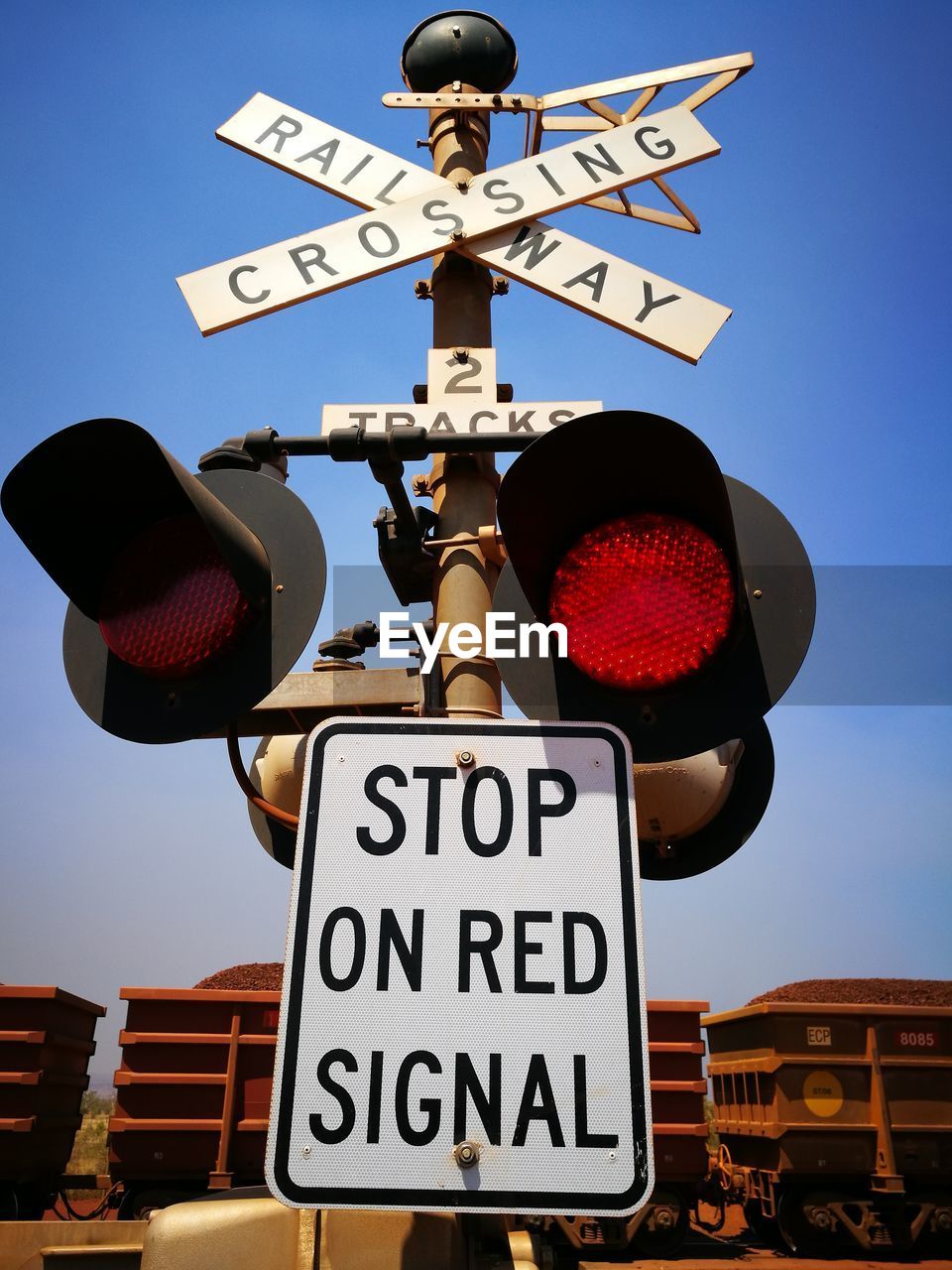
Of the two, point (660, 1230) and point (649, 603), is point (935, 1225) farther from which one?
point (649, 603)

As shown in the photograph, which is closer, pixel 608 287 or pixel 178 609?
pixel 178 609

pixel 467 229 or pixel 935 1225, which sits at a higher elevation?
pixel 467 229

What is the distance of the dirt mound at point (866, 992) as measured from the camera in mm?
20970

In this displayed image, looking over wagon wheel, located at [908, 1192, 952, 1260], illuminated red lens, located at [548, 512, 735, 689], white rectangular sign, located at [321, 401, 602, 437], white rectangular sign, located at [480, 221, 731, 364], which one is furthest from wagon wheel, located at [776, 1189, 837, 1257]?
illuminated red lens, located at [548, 512, 735, 689]

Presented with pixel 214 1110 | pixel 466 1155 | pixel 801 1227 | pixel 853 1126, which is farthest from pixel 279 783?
pixel 801 1227

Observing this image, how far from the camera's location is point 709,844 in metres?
2.58

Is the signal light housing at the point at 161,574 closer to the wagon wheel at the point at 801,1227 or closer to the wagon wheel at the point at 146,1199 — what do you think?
the wagon wheel at the point at 146,1199

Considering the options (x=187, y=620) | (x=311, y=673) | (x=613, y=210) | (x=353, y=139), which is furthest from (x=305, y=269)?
(x=613, y=210)

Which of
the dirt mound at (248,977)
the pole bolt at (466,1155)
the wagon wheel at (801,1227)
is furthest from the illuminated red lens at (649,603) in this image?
the dirt mound at (248,977)

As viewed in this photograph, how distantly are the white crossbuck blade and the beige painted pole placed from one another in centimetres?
17

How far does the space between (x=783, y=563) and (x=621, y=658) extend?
0.41 metres

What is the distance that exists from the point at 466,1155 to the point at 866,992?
81.8ft

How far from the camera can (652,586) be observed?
1.81 metres

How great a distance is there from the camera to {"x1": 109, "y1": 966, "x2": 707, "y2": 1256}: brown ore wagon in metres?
8.37
